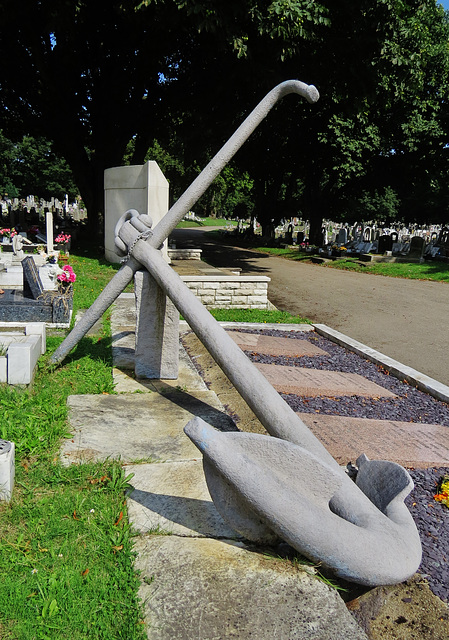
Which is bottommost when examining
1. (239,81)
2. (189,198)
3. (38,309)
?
(38,309)

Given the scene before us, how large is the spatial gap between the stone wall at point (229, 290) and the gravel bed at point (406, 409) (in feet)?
6.42

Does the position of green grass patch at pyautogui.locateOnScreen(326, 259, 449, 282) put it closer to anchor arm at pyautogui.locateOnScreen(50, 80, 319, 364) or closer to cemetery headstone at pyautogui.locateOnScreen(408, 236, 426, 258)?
cemetery headstone at pyautogui.locateOnScreen(408, 236, 426, 258)

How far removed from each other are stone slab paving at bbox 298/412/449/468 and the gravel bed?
0.15 meters

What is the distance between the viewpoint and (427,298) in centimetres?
1216

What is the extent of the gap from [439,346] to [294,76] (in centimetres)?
917

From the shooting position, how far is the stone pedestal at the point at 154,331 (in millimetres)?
4410

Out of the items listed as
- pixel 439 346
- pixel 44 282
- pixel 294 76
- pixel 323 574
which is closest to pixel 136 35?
pixel 294 76

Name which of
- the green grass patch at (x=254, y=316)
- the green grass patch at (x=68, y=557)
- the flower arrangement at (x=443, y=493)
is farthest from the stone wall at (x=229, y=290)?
the green grass patch at (x=68, y=557)

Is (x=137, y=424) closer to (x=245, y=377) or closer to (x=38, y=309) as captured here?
(x=245, y=377)

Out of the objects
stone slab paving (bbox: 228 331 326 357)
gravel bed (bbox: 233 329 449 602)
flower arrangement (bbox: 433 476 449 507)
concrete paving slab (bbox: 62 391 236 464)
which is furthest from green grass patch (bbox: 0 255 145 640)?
stone slab paving (bbox: 228 331 326 357)

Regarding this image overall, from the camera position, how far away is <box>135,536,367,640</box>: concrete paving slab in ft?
6.14

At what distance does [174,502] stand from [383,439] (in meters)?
1.93

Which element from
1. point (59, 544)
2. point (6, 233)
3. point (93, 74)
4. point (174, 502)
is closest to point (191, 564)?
point (174, 502)

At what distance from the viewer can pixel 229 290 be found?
9.30 m
